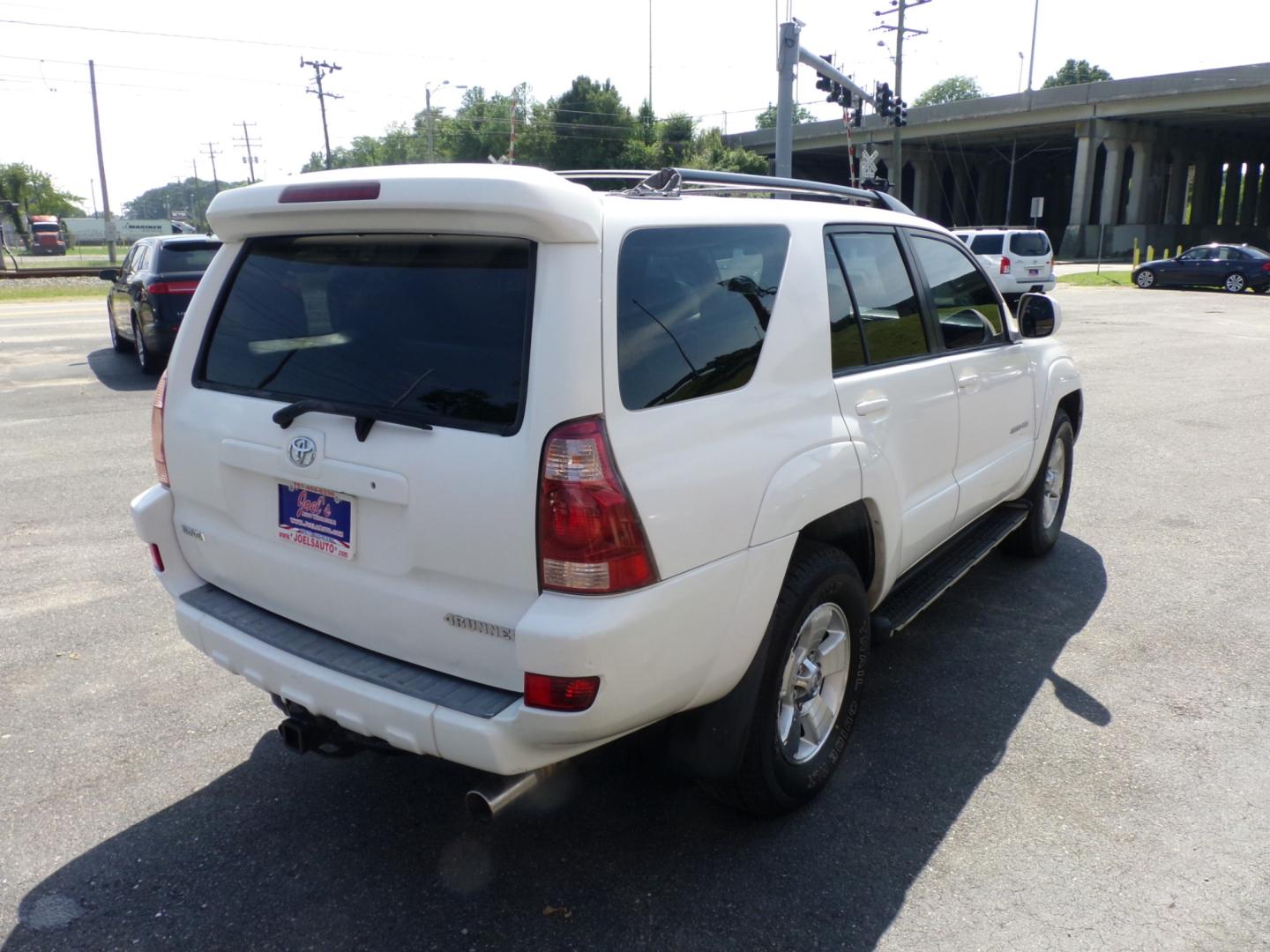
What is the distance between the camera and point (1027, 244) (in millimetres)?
25516

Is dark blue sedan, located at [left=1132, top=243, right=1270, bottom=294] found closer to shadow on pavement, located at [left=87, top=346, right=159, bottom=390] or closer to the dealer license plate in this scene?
shadow on pavement, located at [left=87, top=346, right=159, bottom=390]

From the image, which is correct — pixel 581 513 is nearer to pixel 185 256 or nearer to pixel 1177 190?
pixel 185 256

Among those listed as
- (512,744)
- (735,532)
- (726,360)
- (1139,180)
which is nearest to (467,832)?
(512,744)

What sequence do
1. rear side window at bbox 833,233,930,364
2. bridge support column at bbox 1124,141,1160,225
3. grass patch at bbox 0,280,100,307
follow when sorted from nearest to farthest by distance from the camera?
rear side window at bbox 833,233,930,364, grass patch at bbox 0,280,100,307, bridge support column at bbox 1124,141,1160,225

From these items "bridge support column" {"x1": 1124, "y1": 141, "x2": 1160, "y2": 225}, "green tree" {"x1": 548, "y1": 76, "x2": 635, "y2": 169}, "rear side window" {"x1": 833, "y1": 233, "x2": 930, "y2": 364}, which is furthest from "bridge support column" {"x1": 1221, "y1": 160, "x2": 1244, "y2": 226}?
"rear side window" {"x1": 833, "y1": 233, "x2": 930, "y2": 364}

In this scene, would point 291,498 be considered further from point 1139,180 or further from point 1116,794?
point 1139,180

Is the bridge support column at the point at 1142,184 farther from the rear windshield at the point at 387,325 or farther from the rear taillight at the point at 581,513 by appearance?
the rear taillight at the point at 581,513

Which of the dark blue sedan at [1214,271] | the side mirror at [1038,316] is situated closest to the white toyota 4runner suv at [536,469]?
the side mirror at [1038,316]

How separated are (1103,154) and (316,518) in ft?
214

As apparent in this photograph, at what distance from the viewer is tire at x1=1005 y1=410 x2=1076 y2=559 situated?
17.3 ft

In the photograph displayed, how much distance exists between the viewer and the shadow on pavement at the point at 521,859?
2631 millimetres

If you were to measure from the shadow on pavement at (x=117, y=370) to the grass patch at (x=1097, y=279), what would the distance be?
2760 centimetres

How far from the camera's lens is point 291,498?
2750mm

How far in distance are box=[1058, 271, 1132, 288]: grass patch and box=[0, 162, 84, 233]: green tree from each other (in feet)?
217
